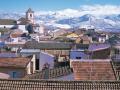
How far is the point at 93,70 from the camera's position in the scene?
70.7 ft

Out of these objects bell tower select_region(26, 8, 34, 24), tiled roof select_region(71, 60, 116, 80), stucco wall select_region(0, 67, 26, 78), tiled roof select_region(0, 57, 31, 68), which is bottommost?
bell tower select_region(26, 8, 34, 24)

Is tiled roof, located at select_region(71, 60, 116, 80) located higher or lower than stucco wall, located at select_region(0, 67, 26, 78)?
higher

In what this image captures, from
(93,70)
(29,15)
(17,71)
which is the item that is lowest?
(29,15)

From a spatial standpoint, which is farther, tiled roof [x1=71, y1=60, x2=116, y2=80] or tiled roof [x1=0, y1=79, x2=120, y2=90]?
tiled roof [x1=71, y1=60, x2=116, y2=80]

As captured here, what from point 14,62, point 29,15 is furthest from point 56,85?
point 29,15

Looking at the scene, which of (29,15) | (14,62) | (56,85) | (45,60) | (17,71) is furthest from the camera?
(29,15)

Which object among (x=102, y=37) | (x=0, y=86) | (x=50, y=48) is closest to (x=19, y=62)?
(x=0, y=86)

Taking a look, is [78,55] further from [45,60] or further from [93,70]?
[93,70]

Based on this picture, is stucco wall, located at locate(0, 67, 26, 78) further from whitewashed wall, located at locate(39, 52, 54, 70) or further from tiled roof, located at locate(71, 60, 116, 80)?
whitewashed wall, located at locate(39, 52, 54, 70)

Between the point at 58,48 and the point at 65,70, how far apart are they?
33.5 metres

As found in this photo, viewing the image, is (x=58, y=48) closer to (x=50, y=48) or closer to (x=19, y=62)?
(x=50, y=48)

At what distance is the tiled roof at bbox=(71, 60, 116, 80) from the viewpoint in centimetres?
2116

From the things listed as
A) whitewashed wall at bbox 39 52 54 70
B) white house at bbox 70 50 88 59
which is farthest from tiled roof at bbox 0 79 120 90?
white house at bbox 70 50 88 59

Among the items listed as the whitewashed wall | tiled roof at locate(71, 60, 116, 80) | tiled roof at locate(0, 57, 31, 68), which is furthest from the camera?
the whitewashed wall
